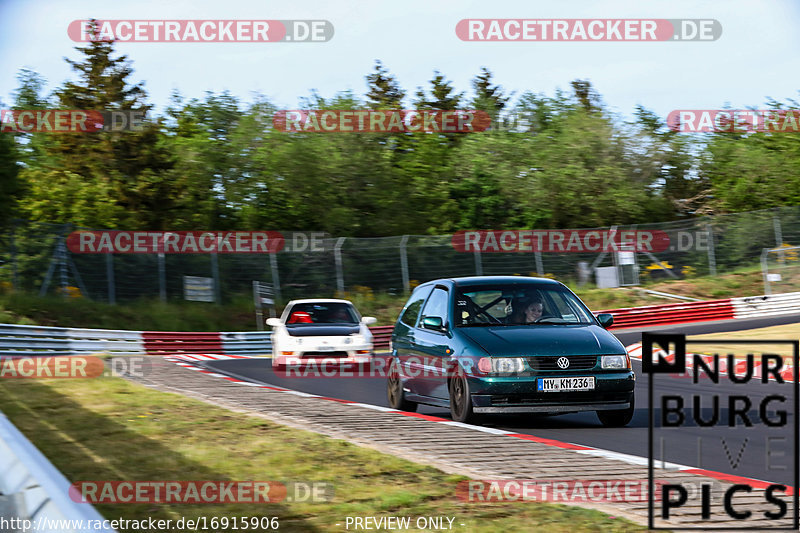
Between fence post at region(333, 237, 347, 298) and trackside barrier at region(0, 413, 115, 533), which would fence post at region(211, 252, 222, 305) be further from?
trackside barrier at region(0, 413, 115, 533)

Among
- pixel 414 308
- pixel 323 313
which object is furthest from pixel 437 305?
pixel 323 313

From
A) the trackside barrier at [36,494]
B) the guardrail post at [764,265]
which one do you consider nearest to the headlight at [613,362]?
the trackside barrier at [36,494]

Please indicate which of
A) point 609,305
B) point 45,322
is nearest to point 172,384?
point 45,322

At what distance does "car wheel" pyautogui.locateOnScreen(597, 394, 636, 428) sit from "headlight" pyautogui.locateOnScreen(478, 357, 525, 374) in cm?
110

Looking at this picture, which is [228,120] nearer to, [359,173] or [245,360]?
[359,173]

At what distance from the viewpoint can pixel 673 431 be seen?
28.1 feet

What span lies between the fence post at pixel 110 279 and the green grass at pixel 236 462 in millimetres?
19235

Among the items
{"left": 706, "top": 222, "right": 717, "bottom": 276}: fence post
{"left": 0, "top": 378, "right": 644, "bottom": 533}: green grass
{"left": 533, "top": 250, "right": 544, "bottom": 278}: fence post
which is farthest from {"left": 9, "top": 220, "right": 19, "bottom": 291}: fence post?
{"left": 706, "top": 222, "right": 717, "bottom": 276}: fence post

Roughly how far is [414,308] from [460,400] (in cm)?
216

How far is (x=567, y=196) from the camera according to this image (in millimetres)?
50219

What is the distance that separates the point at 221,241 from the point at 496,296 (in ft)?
83.2

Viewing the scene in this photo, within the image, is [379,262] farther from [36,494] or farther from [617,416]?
[36,494]

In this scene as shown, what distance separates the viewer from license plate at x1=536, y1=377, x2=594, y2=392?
9.40 meters

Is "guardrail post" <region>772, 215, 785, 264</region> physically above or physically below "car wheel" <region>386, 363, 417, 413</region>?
above
